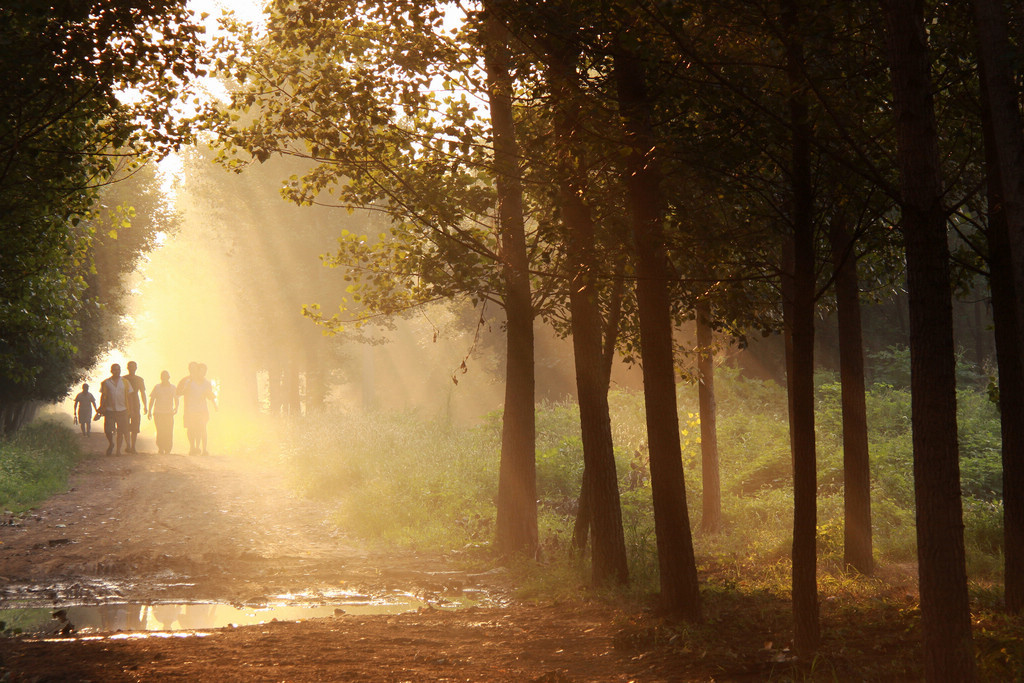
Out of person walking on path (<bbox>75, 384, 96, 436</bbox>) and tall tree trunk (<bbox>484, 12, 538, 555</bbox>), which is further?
person walking on path (<bbox>75, 384, 96, 436</bbox>)

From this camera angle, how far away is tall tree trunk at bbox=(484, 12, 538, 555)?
1115cm

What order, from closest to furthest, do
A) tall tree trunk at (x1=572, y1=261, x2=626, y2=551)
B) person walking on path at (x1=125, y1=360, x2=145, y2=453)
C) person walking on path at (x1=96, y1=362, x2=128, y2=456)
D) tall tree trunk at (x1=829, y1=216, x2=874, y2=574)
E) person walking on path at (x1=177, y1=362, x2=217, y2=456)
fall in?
tall tree trunk at (x1=829, y1=216, x2=874, y2=574) → tall tree trunk at (x1=572, y1=261, x2=626, y2=551) → person walking on path at (x1=96, y1=362, x2=128, y2=456) → person walking on path at (x1=125, y1=360, x2=145, y2=453) → person walking on path at (x1=177, y1=362, x2=217, y2=456)

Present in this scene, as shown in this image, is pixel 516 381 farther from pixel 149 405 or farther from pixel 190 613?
pixel 149 405

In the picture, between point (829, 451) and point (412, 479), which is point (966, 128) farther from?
point (412, 479)

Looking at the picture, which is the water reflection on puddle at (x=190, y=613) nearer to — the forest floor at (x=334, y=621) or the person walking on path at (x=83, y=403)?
the forest floor at (x=334, y=621)

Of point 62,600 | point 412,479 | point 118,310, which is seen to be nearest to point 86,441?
point 118,310

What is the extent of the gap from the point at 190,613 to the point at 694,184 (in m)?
6.96

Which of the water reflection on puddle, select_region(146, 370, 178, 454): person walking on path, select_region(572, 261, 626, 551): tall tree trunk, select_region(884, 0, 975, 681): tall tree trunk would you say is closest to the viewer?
select_region(884, 0, 975, 681): tall tree trunk

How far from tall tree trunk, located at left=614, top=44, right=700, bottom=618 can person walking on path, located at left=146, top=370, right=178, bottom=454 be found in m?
18.9

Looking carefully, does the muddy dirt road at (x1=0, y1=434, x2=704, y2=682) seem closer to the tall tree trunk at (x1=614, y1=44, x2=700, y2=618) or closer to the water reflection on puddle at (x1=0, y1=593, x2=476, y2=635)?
the water reflection on puddle at (x1=0, y1=593, x2=476, y2=635)

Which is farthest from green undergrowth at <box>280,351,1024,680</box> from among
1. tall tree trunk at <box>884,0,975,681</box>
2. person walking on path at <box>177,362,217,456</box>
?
person walking on path at <box>177,362,217,456</box>

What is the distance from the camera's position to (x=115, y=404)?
22094mm

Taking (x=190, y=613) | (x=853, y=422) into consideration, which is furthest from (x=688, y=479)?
(x=190, y=613)

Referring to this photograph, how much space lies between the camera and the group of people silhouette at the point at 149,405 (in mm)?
22078
